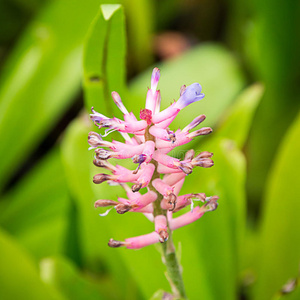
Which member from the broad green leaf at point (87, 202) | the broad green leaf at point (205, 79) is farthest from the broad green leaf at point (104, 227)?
the broad green leaf at point (205, 79)

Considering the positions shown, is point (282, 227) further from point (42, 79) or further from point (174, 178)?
point (42, 79)

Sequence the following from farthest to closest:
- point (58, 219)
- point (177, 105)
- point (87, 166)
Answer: point (58, 219) < point (87, 166) < point (177, 105)

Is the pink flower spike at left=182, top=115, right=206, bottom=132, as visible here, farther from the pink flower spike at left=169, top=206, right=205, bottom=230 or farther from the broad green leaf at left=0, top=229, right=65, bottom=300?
the broad green leaf at left=0, top=229, right=65, bottom=300

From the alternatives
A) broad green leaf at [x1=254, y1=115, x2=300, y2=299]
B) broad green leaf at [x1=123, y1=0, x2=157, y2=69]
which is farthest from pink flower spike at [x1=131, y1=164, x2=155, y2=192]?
broad green leaf at [x1=123, y1=0, x2=157, y2=69]

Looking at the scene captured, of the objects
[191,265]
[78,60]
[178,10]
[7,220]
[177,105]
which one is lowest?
[191,265]

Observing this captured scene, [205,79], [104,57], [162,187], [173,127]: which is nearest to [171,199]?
[162,187]

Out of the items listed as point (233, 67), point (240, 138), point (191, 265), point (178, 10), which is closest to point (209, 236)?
point (191, 265)

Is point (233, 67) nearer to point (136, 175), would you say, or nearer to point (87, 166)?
point (87, 166)
